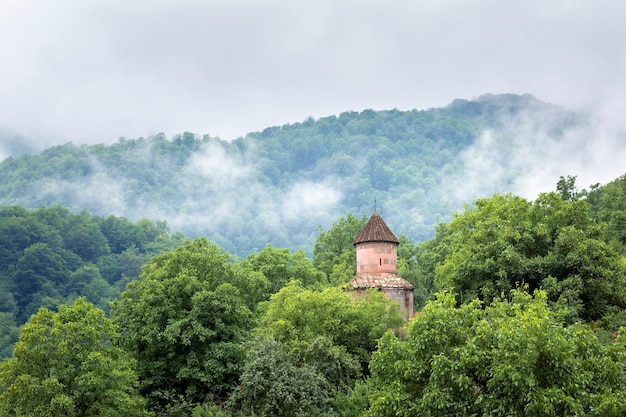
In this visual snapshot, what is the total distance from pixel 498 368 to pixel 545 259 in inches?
736

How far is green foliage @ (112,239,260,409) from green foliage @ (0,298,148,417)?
4215 mm

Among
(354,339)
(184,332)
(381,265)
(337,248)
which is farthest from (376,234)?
(337,248)

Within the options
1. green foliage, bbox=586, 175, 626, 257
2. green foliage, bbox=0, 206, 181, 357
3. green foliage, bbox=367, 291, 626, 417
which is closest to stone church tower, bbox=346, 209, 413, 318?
green foliage, bbox=367, 291, 626, 417

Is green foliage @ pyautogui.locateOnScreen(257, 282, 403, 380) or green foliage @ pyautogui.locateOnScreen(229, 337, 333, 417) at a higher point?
green foliage @ pyautogui.locateOnScreen(257, 282, 403, 380)

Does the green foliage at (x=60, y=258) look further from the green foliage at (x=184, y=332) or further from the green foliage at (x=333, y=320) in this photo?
the green foliage at (x=333, y=320)

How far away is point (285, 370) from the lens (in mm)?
37031

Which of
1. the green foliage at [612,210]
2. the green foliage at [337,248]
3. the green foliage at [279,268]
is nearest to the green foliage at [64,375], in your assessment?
the green foliage at [279,268]

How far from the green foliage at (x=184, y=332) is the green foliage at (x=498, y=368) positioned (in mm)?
14874

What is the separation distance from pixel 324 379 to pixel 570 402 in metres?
15.1

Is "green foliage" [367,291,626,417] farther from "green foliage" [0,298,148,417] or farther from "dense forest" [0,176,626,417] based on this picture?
"green foliage" [0,298,148,417]

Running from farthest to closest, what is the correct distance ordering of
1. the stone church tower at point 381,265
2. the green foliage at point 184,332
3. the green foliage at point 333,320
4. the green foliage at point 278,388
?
the stone church tower at point 381,265 → the green foliage at point 184,332 → the green foliage at point 333,320 → the green foliage at point 278,388

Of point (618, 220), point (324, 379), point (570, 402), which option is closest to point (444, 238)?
point (618, 220)

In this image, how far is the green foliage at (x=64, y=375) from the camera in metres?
34.8

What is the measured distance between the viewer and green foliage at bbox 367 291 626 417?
25.3 metres
